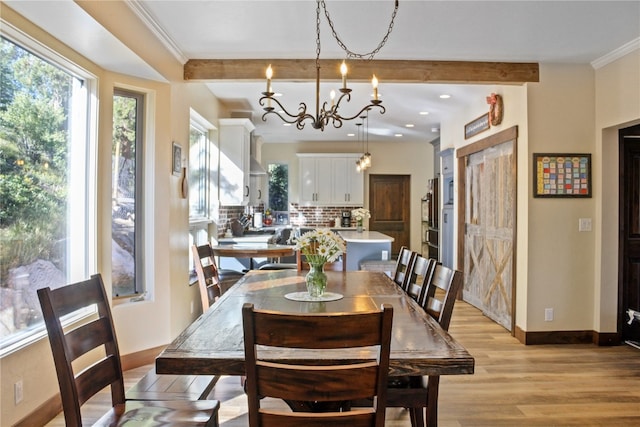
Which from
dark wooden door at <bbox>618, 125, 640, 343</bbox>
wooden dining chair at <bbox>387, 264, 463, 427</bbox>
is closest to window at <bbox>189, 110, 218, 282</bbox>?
wooden dining chair at <bbox>387, 264, 463, 427</bbox>

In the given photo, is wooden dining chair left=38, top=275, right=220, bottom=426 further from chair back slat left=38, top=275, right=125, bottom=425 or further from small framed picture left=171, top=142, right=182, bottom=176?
small framed picture left=171, top=142, right=182, bottom=176

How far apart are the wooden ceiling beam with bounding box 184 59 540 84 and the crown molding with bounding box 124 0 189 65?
0.26 metres

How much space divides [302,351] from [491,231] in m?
3.88

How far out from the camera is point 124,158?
11.1 ft

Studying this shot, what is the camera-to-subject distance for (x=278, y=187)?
8.76 meters

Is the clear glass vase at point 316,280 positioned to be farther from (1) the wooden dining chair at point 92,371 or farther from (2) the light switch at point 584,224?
(2) the light switch at point 584,224

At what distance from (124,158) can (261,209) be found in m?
5.19

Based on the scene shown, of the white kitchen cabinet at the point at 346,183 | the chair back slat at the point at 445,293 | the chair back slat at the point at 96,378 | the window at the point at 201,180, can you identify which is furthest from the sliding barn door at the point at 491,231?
the chair back slat at the point at 96,378

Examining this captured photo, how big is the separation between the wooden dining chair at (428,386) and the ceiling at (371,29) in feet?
6.00

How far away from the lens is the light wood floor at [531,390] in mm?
2529

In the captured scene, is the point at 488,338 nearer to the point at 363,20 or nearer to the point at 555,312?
the point at 555,312

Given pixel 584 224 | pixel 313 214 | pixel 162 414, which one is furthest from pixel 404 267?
pixel 313 214

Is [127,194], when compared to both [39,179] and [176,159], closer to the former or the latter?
[176,159]

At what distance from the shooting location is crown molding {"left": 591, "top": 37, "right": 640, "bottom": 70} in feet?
11.1
